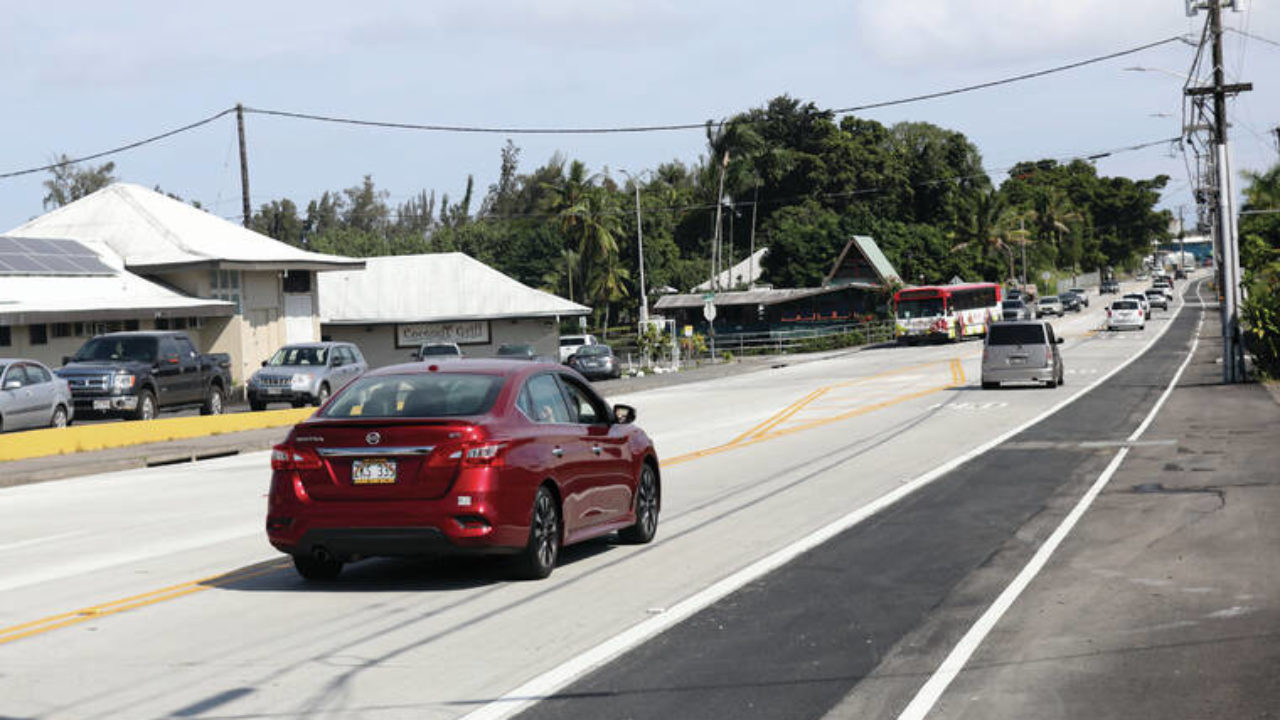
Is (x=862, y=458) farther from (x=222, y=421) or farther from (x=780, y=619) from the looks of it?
(x=222, y=421)

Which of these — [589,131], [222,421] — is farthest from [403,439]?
[589,131]

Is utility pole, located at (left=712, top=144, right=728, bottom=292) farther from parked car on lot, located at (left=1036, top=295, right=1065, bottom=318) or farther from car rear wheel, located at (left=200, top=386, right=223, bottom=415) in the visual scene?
car rear wheel, located at (left=200, top=386, right=223, bottom=415)

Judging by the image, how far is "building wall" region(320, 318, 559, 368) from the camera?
2608 inches

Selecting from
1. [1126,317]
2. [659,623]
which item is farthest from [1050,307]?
[659,623]

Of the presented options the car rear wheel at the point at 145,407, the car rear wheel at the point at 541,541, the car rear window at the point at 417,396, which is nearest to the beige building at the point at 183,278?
the car rear wheel at the point at 145,407

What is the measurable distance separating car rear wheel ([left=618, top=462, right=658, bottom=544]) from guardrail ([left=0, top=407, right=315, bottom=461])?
1521 centimetres

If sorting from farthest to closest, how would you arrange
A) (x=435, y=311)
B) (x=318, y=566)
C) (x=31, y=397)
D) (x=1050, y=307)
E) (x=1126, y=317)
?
(x=1050, y=307), (x=1126, y=317), (x=435, y=311), (x=31, y=397), (x=318, y=566)

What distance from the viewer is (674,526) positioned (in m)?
14.3

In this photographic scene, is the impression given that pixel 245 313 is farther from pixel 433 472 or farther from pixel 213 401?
pixel 433 472

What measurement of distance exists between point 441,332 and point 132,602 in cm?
5628

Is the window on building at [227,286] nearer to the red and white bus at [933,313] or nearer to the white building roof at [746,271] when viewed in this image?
the red and white bus at [933,313]

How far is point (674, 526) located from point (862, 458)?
24.8ft

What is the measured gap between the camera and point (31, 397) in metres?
27.8

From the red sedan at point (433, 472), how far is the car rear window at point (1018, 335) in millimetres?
27261
